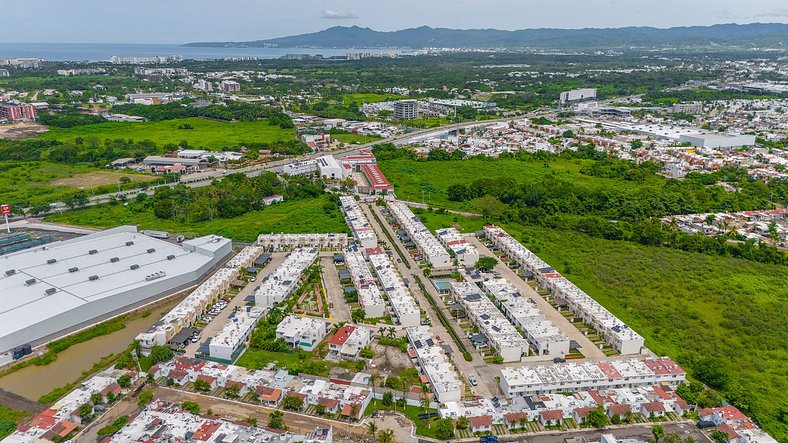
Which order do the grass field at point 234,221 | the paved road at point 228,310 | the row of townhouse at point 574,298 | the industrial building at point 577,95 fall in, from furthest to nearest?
1. the industrial building at point 577,95
2. the grass field at point 234,221
3. the paved road at point 228,310
4. the row of townhouse at point 574,298

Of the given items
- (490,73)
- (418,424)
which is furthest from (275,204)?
(490,73)

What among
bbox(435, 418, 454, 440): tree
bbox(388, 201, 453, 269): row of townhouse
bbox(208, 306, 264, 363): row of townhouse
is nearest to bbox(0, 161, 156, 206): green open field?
bbox(388, 201, 453, 269): row of townhouse

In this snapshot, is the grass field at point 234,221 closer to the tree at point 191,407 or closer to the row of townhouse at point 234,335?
the row of townhouse at point 234,335

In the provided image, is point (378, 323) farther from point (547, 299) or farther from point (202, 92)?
point (202, 92)

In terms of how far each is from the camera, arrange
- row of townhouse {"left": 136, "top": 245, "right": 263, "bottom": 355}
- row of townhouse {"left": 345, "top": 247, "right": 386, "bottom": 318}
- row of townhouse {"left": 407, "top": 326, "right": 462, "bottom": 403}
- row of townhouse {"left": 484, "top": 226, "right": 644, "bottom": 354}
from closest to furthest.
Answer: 1. row of townhouse {"left": 407, "top": 326, "right": 462, "bottom": 403}
2. row of townhouse {"left": 484, "top": 226, "right": 644, "bottom": 354}
3. row of townhouse {"left": 136, "top": 245, "right": 263, "bottom": 355}
4. row of townhouse {"left": 345, "top": 247, "right": 386, "bottom": 318}

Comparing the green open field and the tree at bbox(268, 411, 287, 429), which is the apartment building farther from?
the green open field

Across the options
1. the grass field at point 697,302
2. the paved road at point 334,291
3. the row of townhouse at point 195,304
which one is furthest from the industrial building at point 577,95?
the row of townhouse at point 195,304
